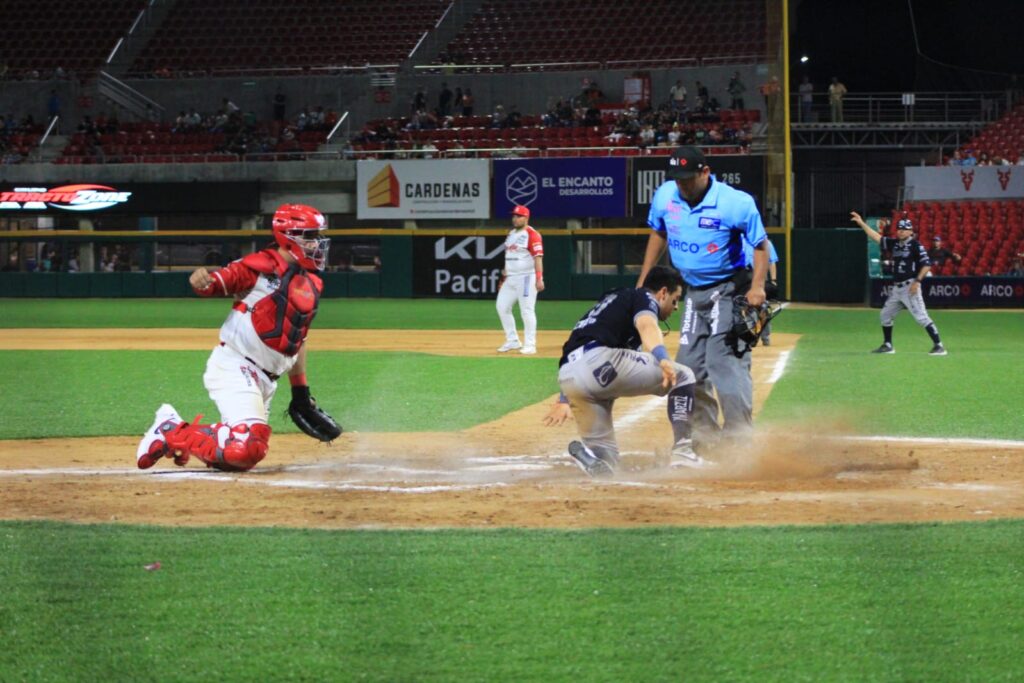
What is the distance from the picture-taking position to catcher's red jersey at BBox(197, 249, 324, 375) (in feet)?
24.5

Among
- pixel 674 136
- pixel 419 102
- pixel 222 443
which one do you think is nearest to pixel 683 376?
pixel 222 443

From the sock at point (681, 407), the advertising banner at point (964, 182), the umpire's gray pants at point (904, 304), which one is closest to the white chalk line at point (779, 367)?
the umpire's gray pants at point (904, 304)

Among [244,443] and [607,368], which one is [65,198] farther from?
[607,368]

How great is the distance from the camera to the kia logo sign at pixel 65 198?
3644 centimetres

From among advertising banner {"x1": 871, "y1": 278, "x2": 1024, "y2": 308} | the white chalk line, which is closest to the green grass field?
the white chalk line

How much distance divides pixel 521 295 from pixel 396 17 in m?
26.4

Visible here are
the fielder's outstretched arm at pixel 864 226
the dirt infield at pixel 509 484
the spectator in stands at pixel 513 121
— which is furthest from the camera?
the spectator in stands at pixel 513 121

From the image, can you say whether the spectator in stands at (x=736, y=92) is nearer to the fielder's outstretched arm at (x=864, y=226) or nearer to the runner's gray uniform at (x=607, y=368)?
the fielder's outstretched arm at (x=864, y=226)

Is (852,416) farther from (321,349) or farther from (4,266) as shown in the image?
(4,266)

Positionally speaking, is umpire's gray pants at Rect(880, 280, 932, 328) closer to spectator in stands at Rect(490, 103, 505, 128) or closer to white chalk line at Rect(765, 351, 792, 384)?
white chalk line at Rect(765, 351, 792, 384)

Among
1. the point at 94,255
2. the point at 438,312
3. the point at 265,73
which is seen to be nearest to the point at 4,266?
the point at 94,255

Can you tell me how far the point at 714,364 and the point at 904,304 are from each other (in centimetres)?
1035

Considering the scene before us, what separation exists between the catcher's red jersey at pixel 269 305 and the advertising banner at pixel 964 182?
28.1 m

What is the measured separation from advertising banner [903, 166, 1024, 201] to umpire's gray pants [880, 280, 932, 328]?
53.3 ft
